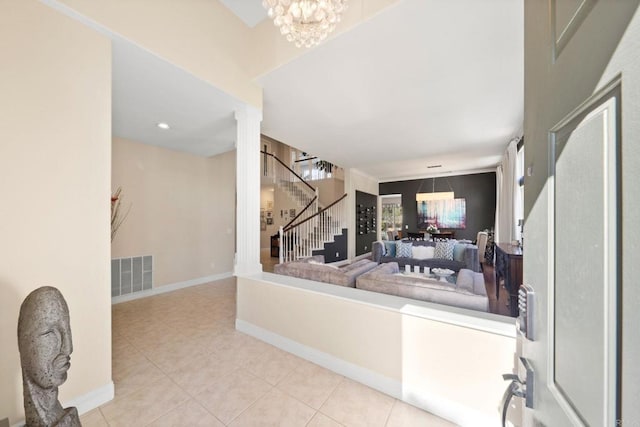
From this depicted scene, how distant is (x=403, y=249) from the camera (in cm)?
567

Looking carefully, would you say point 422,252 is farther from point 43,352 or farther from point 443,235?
point 43,352

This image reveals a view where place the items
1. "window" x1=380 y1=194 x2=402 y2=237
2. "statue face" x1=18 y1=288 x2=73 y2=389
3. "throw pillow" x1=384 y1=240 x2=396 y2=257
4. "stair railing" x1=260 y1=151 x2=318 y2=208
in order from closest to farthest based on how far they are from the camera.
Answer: "statue face" x1=18 y1=288 x2=73 y2=389 < "throw pillow" x1=384 y1=240 x2=396 y2=257 < "stair railing" x1=260 y1=151 x2=318 y2=208 < "window" x1=380 y1=194 x2=402 y2=237

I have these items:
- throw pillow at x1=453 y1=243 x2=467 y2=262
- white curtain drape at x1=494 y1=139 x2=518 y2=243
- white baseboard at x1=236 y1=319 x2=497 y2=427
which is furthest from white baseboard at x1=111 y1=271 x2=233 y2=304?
white curtain drape at x1=494 y1=139 x2=518 y2=243

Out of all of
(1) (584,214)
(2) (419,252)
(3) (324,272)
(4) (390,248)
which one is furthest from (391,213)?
(1) (584,214)

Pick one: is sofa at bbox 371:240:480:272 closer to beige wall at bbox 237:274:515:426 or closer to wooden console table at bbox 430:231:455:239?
wooden console table at bbox 430:231:455:239

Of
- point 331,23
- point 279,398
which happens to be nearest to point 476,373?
point 279,398

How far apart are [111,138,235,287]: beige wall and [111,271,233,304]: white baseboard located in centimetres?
7

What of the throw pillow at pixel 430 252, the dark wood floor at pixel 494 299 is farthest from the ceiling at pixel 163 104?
the throw pillow at pixel 430 252

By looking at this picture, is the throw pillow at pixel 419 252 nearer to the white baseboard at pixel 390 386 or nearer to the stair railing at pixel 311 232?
the stair railing at pixel 311 232

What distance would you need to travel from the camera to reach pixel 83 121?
1655 millimetres

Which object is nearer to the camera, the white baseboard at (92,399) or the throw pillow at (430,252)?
the white baseboard at (92,399)

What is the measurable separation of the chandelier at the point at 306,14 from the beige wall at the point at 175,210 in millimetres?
3784

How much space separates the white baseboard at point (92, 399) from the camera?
162 centimetres

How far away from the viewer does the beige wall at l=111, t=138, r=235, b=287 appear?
400 cm
